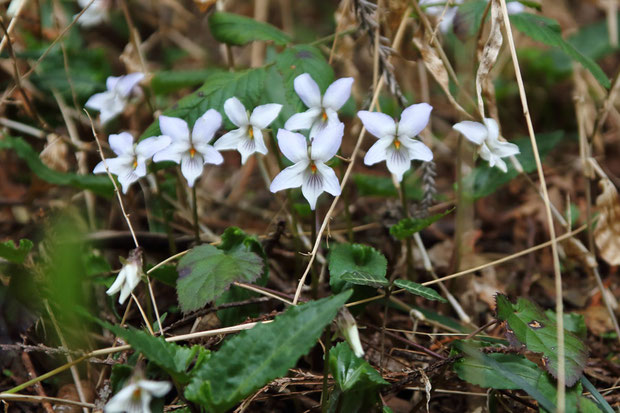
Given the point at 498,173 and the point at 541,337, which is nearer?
the point at 541,337

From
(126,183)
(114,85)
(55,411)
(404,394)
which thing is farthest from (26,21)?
(404,394)

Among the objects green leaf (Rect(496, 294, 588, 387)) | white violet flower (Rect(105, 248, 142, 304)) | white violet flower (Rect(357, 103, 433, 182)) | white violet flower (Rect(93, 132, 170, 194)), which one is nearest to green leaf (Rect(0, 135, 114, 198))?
white violet flower (Rect(93, 132, 170, 194))

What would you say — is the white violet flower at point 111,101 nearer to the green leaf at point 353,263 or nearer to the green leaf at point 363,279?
the green leaf at point 353,263

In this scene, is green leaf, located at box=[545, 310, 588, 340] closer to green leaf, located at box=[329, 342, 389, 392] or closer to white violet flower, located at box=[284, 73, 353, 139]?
green leaf, located at box=[329, 342, 389, 392]

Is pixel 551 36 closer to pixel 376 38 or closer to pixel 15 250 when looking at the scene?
pixel 376 38

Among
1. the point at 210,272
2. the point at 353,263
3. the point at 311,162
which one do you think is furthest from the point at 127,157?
the point at 353,263

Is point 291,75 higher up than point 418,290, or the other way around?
point 291,75
